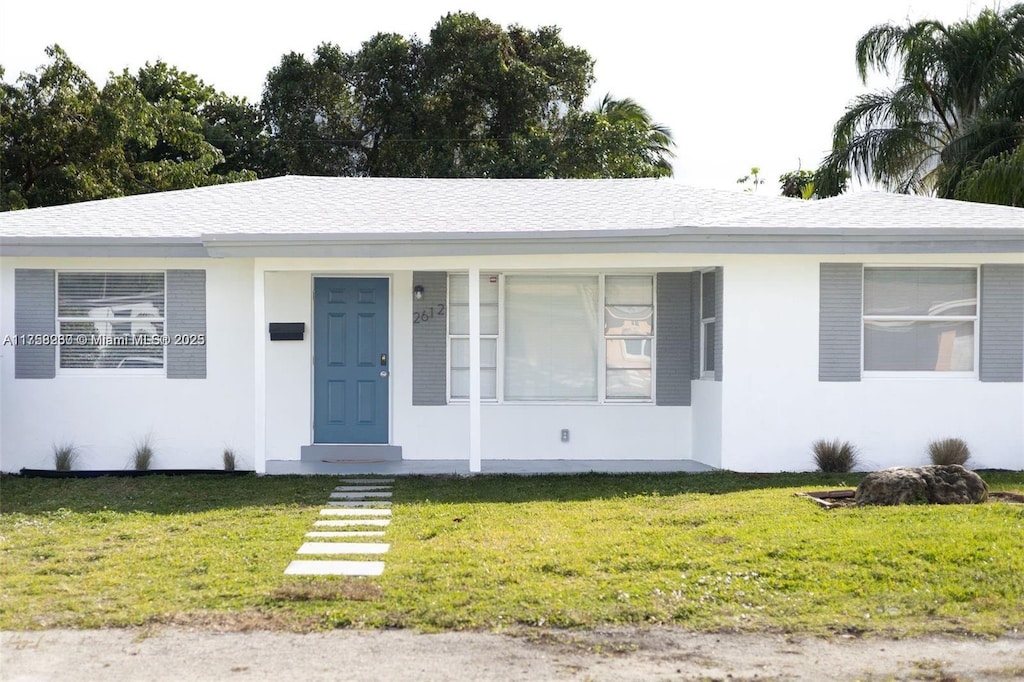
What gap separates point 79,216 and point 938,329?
10106mm

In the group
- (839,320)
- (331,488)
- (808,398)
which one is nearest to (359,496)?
(331,488)

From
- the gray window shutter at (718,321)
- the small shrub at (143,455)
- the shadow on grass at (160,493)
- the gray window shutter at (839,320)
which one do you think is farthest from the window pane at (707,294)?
the small shrub at (143,455)

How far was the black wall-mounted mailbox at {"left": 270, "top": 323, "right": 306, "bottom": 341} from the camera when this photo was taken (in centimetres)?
1327

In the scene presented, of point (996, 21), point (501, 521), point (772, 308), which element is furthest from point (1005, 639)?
point (996, 21)

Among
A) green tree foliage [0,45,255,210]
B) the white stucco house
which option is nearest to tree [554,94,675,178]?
green tree foliage [0,45,255,210]

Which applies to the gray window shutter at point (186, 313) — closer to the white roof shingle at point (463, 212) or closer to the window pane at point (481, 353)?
the white roof shingle at point (463, 212)

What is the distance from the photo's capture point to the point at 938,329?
1248 cm

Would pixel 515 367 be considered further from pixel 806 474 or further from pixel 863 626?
pixel 863 626

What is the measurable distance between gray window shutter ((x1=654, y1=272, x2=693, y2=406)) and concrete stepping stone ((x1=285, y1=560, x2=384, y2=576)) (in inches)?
249

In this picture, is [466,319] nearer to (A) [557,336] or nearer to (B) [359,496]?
(A) [557,336]

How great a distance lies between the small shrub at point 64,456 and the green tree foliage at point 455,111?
1635 cm

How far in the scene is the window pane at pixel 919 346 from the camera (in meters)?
12.4

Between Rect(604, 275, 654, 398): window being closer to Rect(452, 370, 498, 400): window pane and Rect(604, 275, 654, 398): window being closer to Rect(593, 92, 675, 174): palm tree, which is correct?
Rect(452, 370, 498, 400): window pane

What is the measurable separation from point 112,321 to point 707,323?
682 centimetres
